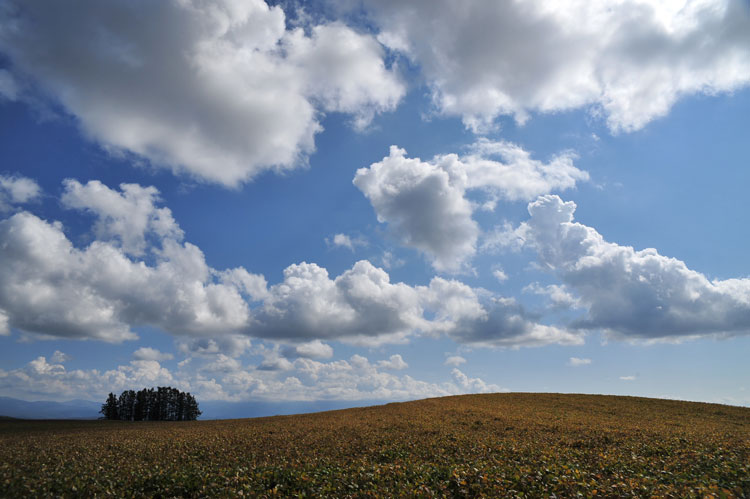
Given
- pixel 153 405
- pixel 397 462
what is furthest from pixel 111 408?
pixel 397 462

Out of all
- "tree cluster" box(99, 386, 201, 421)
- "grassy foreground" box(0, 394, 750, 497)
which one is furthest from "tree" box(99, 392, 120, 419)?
"grassy foreground" box(0, 394, 750, 497)

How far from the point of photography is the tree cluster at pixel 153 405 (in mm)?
111562

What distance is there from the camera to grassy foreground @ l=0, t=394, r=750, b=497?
15.7 meters

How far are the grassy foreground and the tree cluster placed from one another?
89.0 m

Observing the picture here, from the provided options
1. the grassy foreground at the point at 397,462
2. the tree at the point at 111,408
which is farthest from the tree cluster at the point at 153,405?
the grassy foreground at the point at 397,462

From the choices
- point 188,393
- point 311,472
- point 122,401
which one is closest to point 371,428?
point 311,472

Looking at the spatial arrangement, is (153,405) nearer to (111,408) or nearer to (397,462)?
(111,408)

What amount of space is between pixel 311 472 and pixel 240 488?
141 inches

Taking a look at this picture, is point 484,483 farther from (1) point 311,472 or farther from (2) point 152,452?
(2) point 152,452

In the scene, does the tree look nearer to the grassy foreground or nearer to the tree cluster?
the tree cluster

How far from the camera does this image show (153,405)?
113000 millimetres

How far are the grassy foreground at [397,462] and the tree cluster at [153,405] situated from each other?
89.0 metres

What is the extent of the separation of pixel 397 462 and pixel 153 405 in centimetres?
11969

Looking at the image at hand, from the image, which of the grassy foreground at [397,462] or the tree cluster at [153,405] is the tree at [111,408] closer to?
the tree cluster at [153,405]
